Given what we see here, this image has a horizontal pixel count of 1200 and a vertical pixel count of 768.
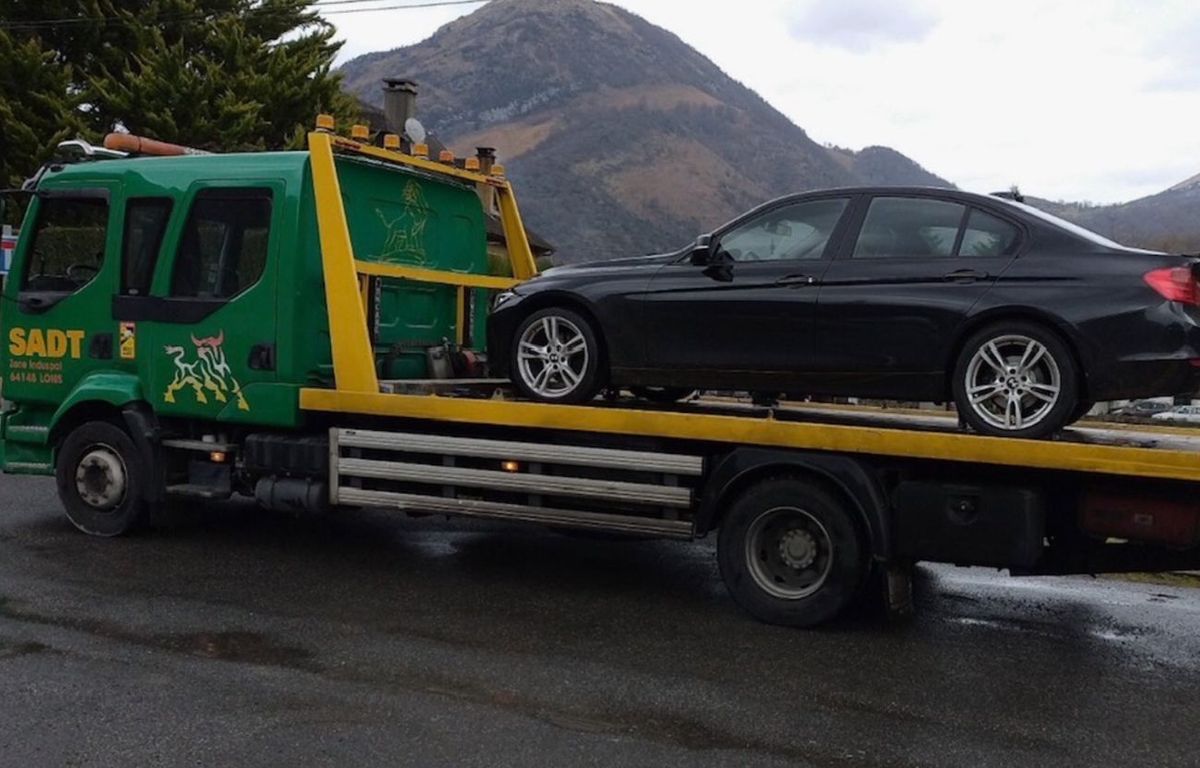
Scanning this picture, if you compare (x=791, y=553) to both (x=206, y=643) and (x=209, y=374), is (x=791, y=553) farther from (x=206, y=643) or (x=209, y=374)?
(x=209, y=374)

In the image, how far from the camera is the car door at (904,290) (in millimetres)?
5809

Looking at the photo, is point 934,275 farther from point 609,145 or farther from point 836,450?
point 609,145

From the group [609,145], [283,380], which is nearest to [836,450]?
[283,380]

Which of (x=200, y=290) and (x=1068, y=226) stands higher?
(x=1068, y=226)

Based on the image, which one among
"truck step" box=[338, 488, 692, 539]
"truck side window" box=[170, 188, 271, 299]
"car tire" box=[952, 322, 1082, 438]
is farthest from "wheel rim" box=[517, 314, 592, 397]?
"car tire" box=[952, 322, 1082, 438]

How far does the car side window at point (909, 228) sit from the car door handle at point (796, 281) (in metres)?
0.26

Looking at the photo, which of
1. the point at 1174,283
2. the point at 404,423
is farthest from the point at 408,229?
the point at 1174,283

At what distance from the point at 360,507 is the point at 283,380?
93 cm

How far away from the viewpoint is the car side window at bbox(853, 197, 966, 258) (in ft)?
19.7

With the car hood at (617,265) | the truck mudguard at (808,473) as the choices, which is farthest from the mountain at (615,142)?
the truck mudguard at (808,473)

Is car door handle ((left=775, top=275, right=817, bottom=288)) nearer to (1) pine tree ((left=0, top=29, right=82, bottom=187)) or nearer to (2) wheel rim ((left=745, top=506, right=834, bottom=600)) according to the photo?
(2) wheel rim ((left=745, top=506, right=834, bottom=600))

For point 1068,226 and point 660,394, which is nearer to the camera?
point 1068,226

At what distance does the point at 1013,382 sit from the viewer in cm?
562

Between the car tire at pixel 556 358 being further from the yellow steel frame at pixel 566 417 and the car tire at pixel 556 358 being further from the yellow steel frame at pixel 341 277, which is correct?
the yellow steel frame at pixel 341 277
